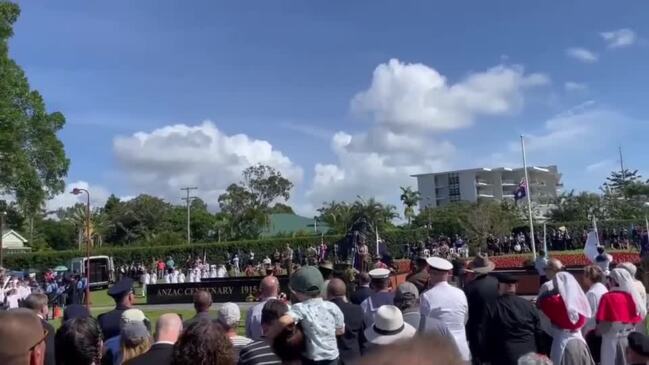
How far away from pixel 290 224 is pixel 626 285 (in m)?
82.4

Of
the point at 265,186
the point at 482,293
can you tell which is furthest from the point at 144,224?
the point at 482,293

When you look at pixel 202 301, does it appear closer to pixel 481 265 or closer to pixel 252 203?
pixel 481 265

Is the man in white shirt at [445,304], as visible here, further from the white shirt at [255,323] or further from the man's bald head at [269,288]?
the white shirt at [255,323]

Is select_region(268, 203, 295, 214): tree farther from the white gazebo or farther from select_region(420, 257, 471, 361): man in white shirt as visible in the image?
select_region(420, 257, 471, 361): man in white shirt

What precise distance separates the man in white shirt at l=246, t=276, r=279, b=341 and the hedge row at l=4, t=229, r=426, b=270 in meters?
46.1

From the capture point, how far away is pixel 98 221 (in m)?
97.2

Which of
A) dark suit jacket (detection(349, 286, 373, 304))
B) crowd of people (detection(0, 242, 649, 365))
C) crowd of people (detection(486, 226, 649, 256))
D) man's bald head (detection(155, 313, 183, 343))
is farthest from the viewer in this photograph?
crowd of people (detection(486, 226, 649, 256))

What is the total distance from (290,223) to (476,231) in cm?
3942

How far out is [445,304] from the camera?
6.83 metres

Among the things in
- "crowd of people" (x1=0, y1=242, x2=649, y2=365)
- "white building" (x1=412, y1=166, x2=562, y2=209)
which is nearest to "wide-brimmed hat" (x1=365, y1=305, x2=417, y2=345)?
"crowd of people" (x1=0, y1=242, x2=649, y2=365)

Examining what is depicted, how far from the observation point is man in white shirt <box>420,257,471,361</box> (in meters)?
6.80

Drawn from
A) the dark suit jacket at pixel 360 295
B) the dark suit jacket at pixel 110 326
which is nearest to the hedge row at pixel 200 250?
the dark suit jacket at pixel 360 295

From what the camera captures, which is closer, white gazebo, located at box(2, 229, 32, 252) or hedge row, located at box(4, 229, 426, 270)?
hedge row, located at box(4, 229, 426, 270)

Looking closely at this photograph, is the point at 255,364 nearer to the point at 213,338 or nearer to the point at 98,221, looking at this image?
the point at 213,338
